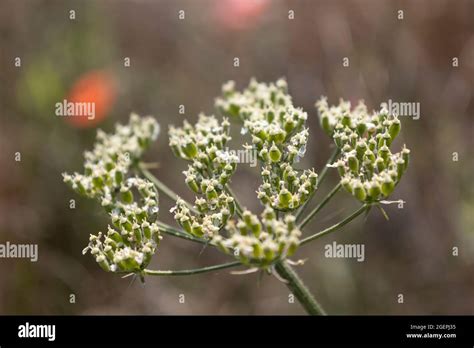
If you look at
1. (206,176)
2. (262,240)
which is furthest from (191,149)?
(262,240)

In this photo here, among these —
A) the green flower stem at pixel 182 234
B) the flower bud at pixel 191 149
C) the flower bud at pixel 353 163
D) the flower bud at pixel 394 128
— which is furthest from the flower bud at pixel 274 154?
the flower bud at pixel 394 128

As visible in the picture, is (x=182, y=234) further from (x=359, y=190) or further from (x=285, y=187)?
(x=359, y=190)

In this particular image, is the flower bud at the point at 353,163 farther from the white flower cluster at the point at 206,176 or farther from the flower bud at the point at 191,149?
the flower bud at the point at 191,149

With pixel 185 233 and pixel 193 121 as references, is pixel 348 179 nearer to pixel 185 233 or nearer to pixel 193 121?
pixel 185 233

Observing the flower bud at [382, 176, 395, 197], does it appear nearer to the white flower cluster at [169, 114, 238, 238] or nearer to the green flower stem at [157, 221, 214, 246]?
the white flower cluster at [169, 114, 238, 238]

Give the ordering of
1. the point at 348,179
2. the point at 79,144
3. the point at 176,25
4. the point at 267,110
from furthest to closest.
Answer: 1. the point at 176,25
2. the point at 79,144
3. the point at 267,110
4. the point at 348,179

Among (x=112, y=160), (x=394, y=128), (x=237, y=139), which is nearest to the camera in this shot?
(x=394, y=128)

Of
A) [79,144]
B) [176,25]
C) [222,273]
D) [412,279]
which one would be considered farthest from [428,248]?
[176,25]

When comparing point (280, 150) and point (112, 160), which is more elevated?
point (112, 160)
